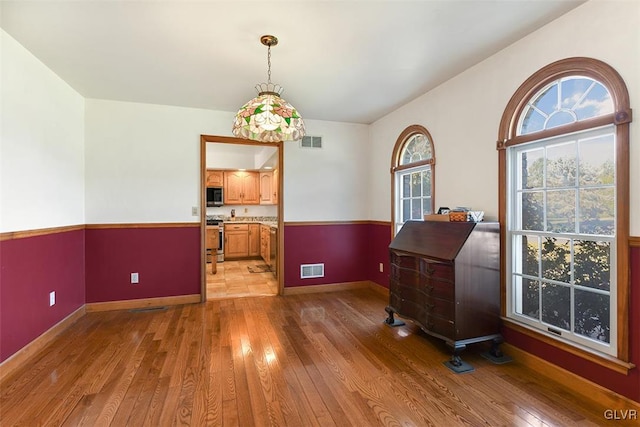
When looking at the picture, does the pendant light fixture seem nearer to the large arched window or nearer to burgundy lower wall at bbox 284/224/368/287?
the large arched window

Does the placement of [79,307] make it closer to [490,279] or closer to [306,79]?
[306,79]

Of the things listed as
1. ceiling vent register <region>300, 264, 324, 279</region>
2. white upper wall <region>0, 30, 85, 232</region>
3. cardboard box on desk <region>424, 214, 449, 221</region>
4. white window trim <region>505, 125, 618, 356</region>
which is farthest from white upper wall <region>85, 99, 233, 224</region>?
white window trim <region>505, 125, 618, 356</region>

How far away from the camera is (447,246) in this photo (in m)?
2.47

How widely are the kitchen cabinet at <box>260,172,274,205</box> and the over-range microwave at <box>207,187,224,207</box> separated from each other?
95cm

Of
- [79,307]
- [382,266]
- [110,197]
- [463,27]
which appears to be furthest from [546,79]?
[79,307]

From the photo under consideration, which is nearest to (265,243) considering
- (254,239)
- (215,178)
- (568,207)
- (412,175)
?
(254,239)

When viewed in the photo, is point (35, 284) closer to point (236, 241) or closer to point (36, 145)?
point (36, 145)

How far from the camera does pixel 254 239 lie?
7242 millimetres

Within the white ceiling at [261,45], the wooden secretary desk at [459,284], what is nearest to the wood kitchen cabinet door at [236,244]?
the white ceiling at [261,45]

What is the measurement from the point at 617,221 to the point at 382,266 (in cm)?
277

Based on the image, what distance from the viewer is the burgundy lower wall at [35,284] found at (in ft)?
7.38

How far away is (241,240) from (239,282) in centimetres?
222

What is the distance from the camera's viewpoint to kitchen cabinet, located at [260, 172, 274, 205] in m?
7.12

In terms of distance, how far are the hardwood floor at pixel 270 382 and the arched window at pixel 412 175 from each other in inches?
56.9
